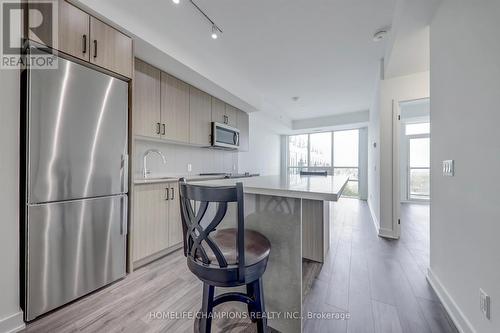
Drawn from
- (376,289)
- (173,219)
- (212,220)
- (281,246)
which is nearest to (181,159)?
(173,219)

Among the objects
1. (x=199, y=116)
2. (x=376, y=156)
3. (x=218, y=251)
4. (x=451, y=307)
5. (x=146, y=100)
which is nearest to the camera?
(x=218, y=251)

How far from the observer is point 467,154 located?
49.5 inches

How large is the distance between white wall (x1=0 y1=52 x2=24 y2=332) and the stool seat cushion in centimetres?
135

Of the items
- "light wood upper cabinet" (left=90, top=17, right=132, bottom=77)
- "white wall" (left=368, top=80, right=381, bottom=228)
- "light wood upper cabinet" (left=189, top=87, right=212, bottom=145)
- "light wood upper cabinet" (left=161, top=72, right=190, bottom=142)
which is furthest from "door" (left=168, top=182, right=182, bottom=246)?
"white wall" (left=368, top=80, right=381, bottom=228)

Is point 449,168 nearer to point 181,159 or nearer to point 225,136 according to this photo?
point 225,136

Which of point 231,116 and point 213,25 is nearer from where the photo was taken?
point 213,25

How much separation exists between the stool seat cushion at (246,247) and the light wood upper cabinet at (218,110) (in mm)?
2711

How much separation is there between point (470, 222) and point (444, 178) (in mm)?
495

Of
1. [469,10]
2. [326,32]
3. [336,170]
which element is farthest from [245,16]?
[336,170]

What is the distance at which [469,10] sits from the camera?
1.23m

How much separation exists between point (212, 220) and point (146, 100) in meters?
2.16

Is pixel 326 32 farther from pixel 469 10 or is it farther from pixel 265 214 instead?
pixel 265 214

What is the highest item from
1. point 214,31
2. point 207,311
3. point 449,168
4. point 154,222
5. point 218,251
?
point 214,31

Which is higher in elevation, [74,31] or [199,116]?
[74,31]
